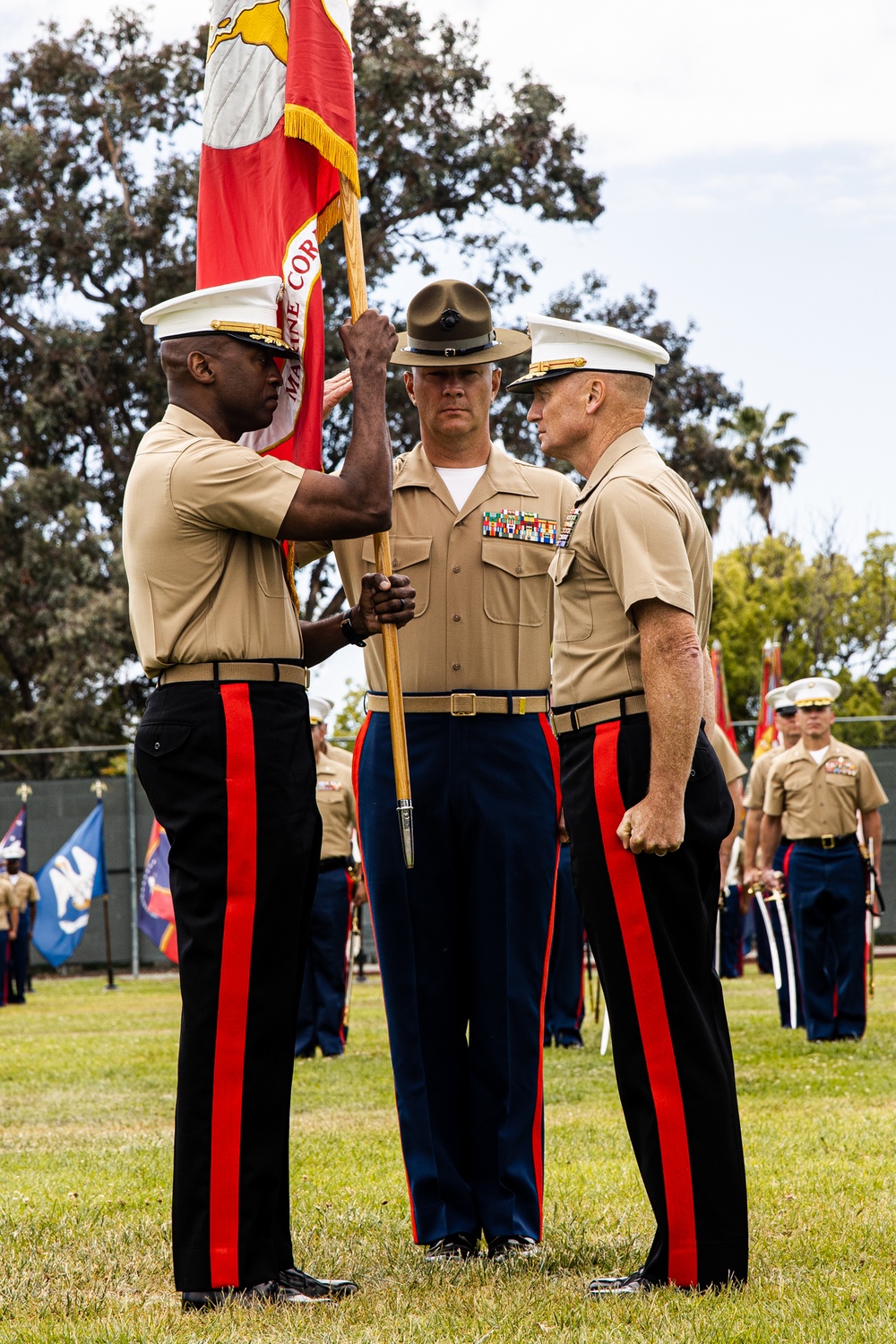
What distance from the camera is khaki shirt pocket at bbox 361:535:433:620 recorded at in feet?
16.0

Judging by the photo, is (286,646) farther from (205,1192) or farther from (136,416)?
(136,416)

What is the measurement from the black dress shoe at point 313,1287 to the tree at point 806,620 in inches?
1295

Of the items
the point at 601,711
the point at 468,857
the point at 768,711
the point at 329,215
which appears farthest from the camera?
the point at 768,711

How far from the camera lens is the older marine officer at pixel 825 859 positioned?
1145cm

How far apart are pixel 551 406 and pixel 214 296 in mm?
949

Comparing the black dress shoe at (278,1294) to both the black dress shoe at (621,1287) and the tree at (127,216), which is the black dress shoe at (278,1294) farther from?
the tree at (127,216)

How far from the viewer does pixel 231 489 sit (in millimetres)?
3957

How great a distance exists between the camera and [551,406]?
4359 millimetres

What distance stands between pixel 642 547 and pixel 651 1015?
1170mm

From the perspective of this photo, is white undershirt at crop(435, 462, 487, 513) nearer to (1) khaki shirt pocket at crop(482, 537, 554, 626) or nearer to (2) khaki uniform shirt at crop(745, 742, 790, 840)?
(1) khaki shirt pocket at crop(482, 537, 554, 626)

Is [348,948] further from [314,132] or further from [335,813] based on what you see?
[314,132]

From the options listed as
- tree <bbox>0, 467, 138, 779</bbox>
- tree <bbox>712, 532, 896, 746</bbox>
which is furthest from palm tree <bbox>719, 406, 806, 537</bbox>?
tree <bbox>0, 467, 138, 779</bbox>

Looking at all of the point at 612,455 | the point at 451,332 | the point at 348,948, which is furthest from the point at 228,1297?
the point at 348,948

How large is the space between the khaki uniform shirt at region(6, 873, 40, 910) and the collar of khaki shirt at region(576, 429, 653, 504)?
16.7 metres
